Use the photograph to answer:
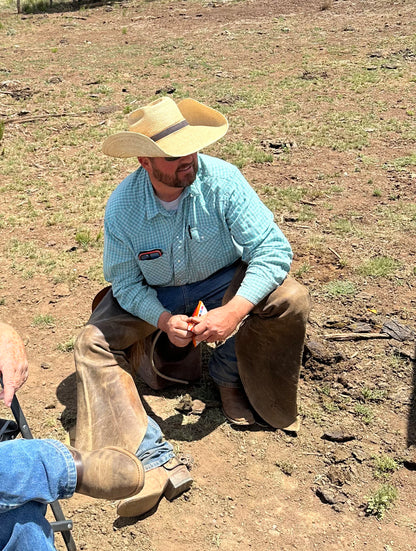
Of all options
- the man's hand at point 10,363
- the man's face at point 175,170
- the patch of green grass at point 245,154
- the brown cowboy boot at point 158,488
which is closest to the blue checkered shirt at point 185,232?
the man's face at point 175,170

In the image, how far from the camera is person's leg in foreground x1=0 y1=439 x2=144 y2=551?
2.27 metres

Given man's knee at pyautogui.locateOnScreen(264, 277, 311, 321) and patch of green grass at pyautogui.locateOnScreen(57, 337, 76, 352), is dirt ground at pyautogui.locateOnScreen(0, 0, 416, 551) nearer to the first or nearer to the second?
patch of green grass at pyautogui.locateOnScreen(57, 337, 76, 352)

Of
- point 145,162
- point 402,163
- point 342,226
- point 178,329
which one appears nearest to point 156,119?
point 145,162

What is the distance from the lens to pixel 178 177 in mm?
3543

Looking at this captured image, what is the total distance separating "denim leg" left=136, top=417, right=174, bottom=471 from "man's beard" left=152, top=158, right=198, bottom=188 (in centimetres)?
133

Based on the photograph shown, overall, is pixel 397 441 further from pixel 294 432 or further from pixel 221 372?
pixel 221 372

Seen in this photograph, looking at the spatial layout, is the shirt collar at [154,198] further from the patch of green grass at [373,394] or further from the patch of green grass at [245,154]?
the patch of green grass at [245,154]

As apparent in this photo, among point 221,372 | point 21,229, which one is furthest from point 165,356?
point 21,229

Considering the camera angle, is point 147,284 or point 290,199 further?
point 290,199

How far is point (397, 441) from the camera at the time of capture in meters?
3.61

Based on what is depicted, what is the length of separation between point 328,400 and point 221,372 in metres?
0.69

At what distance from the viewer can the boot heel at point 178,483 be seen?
129 inches

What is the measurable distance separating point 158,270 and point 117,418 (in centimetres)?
89

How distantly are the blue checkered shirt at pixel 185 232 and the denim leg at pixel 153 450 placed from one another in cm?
62
